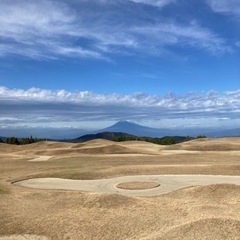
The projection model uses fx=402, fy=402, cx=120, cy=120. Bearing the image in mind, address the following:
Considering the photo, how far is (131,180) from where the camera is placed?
108 feet

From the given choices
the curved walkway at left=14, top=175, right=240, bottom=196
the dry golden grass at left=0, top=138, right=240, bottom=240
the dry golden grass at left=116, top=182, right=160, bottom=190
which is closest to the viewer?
the dry golden grass at left=0, top=138, right=240, bottom=240

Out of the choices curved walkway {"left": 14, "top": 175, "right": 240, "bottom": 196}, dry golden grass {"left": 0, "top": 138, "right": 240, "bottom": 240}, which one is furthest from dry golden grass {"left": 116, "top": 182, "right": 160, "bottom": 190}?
dry golden grass {"left": 0, "top": 138, "right": 240, "bottom": 240}

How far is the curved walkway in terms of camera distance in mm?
28734

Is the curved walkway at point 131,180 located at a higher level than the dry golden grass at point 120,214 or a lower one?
higher

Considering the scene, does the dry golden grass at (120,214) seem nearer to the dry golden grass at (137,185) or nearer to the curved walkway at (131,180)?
the curved walkway at (131,180)

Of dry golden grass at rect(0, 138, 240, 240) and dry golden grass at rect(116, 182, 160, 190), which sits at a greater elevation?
dry golden grass at rect(116, 182, 160, 190)

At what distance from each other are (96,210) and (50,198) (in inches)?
210

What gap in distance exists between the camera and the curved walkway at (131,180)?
28.7 metres

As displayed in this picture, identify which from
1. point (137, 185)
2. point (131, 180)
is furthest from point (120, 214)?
point (131, 180)

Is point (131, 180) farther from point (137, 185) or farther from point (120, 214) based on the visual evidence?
point (120, 214)

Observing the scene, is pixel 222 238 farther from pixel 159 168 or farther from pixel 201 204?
pixel 159 168

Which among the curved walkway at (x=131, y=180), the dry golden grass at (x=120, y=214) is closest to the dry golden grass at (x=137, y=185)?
the curved walkway at (x=131, y=180)

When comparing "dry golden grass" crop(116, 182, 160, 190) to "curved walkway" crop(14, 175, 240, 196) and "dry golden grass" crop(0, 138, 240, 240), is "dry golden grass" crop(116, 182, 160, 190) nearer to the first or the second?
"curved walkway" crop(14, 175, 240, 196)

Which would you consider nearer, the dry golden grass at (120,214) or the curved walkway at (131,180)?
the dry golden grass at (120,214)
